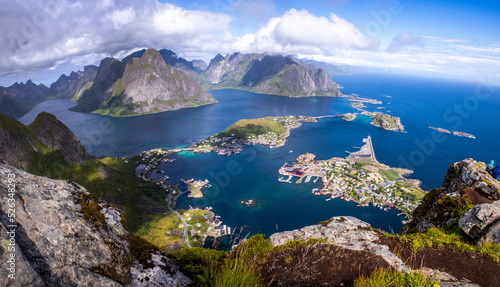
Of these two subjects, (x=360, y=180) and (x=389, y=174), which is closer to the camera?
(x=360, y=180)

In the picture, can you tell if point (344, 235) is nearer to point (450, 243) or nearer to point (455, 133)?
point (450, 243)

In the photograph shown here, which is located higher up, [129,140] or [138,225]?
[129,140]

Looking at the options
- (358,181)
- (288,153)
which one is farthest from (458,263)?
(288,153)

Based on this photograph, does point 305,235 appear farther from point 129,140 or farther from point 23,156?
point 129,140

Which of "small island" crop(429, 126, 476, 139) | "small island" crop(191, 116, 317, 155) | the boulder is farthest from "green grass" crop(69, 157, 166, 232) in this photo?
"small island" crop(429, 126, 476, 139)

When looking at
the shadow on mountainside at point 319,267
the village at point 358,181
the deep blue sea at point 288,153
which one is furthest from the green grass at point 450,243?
the village at point 358,181

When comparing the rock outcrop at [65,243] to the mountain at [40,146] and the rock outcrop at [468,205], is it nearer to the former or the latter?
the rock outcrop at [468,205]

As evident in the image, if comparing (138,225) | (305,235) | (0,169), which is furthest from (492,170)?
(138,225)
